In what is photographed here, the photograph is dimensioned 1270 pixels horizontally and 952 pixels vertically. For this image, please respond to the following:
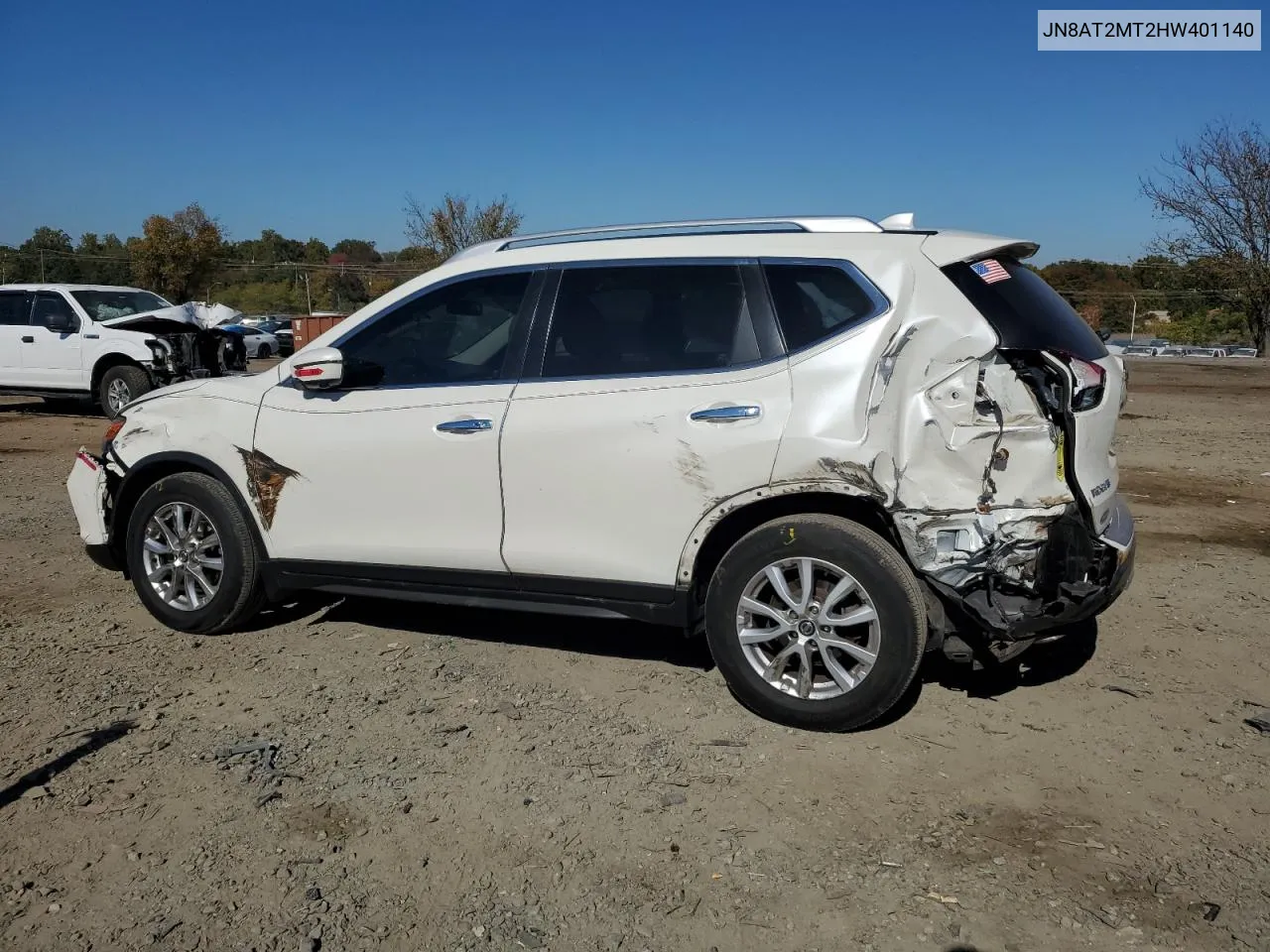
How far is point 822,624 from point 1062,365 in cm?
126

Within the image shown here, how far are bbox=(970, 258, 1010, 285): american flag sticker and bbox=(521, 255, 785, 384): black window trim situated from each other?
0.78 meters

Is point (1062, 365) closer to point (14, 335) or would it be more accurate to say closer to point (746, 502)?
point (746, 502)

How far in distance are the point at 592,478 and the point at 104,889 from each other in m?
2.13

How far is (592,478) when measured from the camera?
421 centimetres

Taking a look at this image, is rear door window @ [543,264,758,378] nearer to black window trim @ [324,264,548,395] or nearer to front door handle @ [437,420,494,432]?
black window trim @ [324,264,548,395]

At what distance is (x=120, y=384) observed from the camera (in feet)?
46.2

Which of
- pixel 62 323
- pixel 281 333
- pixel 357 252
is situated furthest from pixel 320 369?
pixel 357 252

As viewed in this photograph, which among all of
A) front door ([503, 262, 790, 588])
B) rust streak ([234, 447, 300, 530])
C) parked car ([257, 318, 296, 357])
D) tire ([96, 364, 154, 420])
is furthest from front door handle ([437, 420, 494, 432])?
parked car ([257, 318, 296, 357])

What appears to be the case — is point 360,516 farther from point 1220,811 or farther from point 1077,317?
point 1220,811

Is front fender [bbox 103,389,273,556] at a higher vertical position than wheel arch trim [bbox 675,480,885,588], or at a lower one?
higher

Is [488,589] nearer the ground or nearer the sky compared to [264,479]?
nearer the ground

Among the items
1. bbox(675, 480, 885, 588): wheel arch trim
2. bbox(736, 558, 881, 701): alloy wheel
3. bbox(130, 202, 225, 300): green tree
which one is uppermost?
bbox(130, 202, 225, 300): green tree

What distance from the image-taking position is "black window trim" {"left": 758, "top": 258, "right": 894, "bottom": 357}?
154 inches

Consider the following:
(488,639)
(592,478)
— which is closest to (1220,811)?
(592,478)
